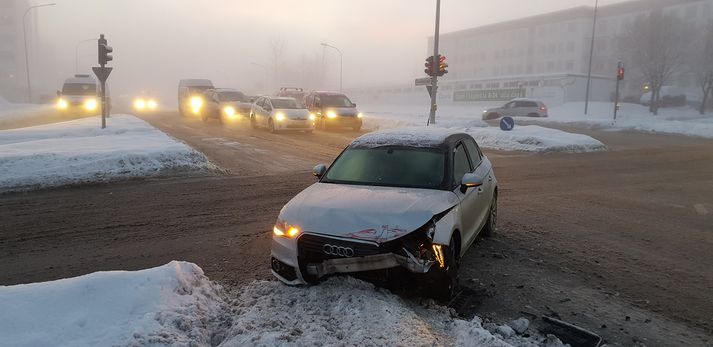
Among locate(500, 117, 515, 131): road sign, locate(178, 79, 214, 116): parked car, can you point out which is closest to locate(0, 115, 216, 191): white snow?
locate(500, 117, 515, 131): road sign

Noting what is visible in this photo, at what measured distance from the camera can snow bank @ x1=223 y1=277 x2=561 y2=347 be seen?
341 centimetres

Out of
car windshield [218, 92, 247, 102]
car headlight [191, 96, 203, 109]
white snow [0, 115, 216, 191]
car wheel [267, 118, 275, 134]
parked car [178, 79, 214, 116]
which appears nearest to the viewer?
white snow [0, 115, 216, 191]

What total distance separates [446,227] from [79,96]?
34.2 m

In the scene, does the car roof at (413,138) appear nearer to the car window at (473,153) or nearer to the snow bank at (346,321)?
the car window at (473,153)

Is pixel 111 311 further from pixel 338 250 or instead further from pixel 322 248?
pixel 338 250

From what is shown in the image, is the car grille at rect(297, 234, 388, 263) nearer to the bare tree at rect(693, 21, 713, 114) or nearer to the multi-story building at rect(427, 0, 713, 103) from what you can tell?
the multi-story building at rect(427, 0, 713, 103)

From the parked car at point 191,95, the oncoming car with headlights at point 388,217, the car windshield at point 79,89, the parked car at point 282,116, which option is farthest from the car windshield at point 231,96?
the oncoming car with headlights at point 388,217

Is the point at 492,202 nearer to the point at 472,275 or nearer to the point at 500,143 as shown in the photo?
the point at 472,275

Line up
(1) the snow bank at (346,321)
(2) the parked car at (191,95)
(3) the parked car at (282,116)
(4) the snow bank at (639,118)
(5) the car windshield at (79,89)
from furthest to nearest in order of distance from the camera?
(5) the car windshield at (79,89)
(2) the parked car at (191,95)
(4) the snow bank at (639,118)
(3) the parked car at (282,116)
(1) the snow bank at (346,321)

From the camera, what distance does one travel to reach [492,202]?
253 inches

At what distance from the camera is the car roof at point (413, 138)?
17.9 ft

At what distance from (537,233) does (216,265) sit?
4353 millimetres

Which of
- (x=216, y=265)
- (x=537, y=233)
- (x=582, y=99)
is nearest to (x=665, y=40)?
(x=582, y=99)

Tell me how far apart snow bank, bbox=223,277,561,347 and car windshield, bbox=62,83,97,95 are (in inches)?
1329
